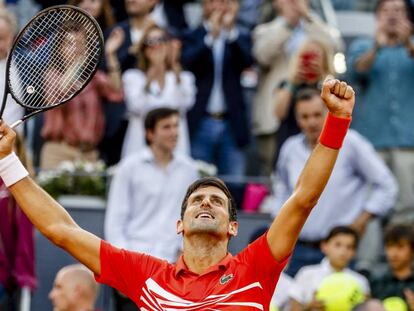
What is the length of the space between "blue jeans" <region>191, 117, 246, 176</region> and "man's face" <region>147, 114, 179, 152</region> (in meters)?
1.45

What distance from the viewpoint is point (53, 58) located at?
791cm

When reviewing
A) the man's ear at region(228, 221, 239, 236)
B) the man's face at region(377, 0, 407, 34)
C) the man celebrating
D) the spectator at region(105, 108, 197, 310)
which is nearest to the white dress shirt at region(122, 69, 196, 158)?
the spectator at region(105, 108, 197, 310)

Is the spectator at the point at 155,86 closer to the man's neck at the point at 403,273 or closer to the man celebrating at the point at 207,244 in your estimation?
the man's neck at the point at 403,273

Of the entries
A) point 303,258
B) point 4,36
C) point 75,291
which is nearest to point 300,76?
point 303,258

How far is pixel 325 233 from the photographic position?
11266mm

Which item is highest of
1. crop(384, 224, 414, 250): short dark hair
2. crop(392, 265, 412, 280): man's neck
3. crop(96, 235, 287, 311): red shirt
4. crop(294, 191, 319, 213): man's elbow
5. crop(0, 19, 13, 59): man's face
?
crop(0, 19, 13, 59): man's face

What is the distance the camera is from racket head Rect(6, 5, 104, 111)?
7465mm

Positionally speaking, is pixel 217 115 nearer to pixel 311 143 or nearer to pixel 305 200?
pixel 311 143

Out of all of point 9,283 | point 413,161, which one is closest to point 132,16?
point 413,161

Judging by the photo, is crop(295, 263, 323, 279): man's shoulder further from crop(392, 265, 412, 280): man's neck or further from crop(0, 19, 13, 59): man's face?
crop(0, 19, 13, 59): man's face

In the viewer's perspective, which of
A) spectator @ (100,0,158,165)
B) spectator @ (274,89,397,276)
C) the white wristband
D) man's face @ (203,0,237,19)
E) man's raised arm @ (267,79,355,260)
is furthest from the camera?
man's face @ (203,0,237,19)

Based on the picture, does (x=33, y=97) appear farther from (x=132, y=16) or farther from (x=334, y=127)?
(x=132, y=16)

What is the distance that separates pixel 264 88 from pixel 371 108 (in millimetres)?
A: 1175

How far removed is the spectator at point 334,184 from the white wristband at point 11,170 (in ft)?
13.8
